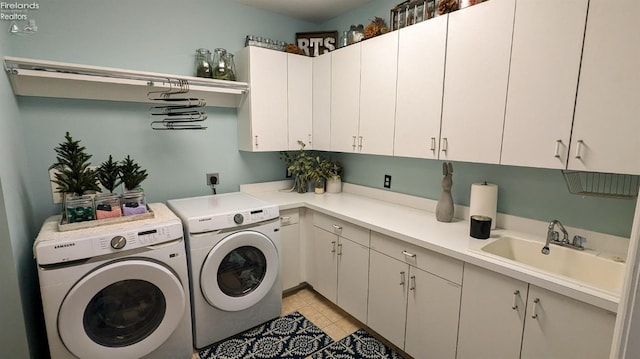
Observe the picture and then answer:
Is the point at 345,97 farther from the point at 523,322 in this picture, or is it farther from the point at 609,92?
the point at 523,322

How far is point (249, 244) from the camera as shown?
2162 mm

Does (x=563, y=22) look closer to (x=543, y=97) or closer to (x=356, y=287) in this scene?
(x=543, y=97)

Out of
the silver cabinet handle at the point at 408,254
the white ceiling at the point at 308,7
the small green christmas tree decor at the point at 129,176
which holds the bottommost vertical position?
the silver cabinet handle at the point at 408,254

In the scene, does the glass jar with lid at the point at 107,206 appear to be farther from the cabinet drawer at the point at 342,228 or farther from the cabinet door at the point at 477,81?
the cabinet door at the point at 477,81

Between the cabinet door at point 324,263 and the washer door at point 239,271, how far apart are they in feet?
1.35

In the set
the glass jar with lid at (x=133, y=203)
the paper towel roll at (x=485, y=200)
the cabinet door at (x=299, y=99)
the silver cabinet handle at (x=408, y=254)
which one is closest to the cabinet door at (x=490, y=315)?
the silver cabinet handle at (x=408, y=254)

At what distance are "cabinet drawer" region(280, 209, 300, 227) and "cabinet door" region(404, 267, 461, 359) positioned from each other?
44.3 inches

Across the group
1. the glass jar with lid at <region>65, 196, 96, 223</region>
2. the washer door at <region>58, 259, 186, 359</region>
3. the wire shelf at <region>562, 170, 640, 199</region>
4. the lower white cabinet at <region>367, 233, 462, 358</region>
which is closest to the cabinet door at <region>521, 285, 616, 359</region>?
the lower white cabinet at <region>367, 233, 462, 358</region>

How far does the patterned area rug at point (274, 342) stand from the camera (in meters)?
2.06

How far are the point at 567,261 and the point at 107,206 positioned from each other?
2623 millimetres

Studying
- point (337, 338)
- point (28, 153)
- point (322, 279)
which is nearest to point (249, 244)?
point (322, 279)

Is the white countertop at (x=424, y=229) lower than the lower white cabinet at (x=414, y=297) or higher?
higher

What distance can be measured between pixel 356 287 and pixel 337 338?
0.38 metres

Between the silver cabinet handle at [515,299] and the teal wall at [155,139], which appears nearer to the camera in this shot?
the silver cabinet handle at [515,299]
